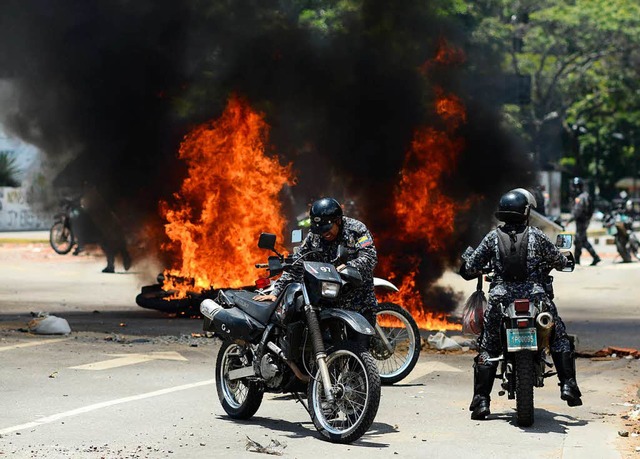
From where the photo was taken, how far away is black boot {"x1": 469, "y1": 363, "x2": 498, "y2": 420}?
8.64 metres

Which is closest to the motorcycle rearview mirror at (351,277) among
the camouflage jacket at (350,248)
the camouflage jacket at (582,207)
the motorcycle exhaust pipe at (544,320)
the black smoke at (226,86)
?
the camouflage jacket at (350,248)

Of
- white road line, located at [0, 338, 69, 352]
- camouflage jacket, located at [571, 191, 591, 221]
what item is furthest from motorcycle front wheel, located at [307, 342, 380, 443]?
camouflage jacket, located at [571, 191, 591, 221]

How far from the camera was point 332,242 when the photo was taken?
8.80 metres

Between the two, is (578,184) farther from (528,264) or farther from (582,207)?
(528,264)

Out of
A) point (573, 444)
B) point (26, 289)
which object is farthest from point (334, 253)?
point (26, 289)

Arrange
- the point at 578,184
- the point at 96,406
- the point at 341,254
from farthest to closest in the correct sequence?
the point at 578,184 → the point at 96,406 → the point at 341,254

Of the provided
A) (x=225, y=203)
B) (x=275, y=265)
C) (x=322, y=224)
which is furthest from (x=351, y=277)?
(x=225, y=203)

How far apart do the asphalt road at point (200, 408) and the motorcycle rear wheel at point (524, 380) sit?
0.15 metres

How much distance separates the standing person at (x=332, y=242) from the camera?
8.57m

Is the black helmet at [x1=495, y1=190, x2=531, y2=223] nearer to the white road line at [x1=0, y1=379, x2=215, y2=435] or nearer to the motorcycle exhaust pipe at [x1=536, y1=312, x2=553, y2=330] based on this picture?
the motorcycle exhaust pipe at [x1=536, y1=312, x2=553, y2=330]

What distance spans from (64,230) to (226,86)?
13593 millimetres

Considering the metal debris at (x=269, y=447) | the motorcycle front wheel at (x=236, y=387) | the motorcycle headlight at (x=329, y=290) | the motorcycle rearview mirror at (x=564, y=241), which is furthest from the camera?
the motorcycle rearview mirror at (x=564, y=241)

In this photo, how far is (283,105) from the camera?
17.5 meters

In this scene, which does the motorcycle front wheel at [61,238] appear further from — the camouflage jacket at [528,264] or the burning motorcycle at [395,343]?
the camouflage jacket at [528,264]
